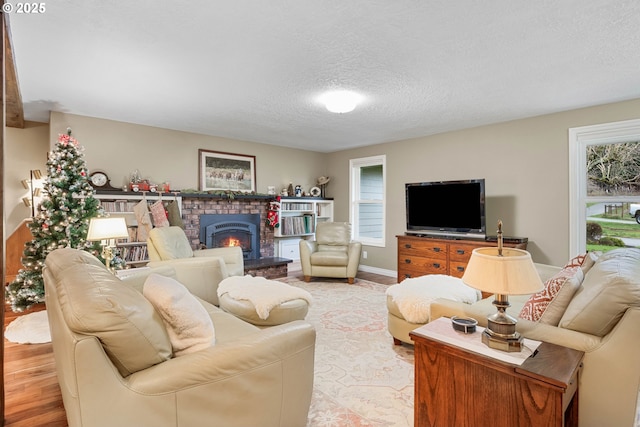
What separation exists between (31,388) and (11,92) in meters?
2.92

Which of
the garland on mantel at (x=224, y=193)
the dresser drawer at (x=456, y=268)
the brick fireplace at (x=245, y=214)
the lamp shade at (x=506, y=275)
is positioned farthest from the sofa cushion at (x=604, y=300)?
the garland on mantel at (x=224, y=193)

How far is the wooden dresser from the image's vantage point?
159 inches

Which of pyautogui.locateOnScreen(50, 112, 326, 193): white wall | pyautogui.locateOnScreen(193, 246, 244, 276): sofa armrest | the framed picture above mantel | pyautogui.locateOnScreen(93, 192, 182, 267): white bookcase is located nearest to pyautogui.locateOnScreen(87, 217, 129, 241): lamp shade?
pyautogui.locateOnScreen(193, 246, 244, 276): sofa armrest

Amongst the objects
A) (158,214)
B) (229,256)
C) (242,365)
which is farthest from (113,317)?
(158,214)

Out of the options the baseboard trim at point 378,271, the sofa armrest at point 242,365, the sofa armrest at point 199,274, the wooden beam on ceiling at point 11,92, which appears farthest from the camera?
the baseboard trim at point 378,271

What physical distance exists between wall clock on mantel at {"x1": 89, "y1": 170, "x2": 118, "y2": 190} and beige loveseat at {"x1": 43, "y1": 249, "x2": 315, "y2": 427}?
3170 mm

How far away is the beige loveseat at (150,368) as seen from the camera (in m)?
1.04

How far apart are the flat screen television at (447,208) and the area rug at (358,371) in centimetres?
160

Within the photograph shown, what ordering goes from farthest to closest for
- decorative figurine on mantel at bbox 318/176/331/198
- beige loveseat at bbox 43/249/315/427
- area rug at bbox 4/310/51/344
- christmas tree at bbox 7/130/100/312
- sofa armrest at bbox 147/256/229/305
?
decorative figurine on mantel at bbox 318/176/331/198
christmas tree at bbox 7/130/100/312
sofa armrest at bbox 147/256/229/305
area rug at bbox 4/310/51/344
beige loveseat at bbox 43/249/315/427

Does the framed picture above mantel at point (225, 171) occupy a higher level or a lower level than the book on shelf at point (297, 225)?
higher

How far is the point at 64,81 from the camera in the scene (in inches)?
119

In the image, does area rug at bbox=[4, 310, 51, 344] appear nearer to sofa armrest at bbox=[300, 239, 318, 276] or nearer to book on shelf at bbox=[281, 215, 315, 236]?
sofa armrest at bbox=[300, 239, 318, 276]

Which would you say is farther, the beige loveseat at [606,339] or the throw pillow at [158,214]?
the throw pillow at [158,214]

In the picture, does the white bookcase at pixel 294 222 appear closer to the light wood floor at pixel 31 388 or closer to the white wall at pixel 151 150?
the white wall at pixel 151 150
